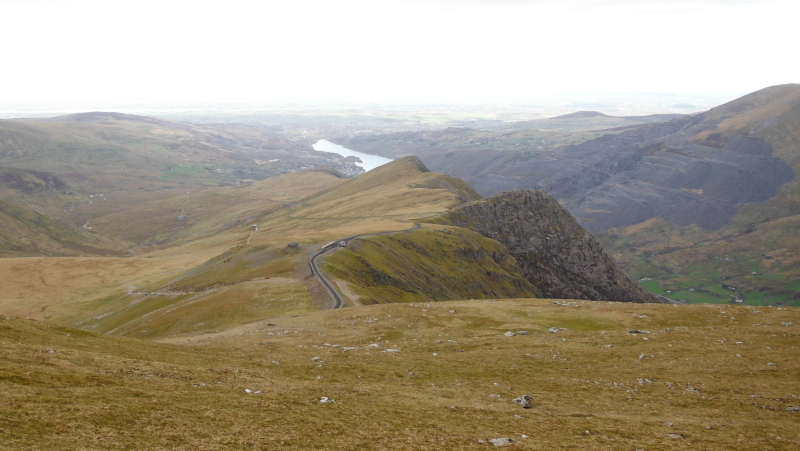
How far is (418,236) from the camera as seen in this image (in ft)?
480

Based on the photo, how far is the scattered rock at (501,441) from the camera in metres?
29.9

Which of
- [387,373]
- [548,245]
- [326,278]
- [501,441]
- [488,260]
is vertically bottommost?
[488,260]

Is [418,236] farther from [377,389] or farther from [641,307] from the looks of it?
[377,389]

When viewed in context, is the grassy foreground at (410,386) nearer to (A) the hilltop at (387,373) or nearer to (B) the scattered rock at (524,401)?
(A) the hilltop at (387,373)

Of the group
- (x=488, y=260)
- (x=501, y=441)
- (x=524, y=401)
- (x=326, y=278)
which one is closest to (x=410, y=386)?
(x=524, y=401)

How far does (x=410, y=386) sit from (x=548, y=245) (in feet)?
506

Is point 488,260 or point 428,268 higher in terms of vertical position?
point 428,268

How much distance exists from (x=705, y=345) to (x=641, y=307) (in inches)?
988

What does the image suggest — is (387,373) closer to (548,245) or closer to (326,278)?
(326,278)

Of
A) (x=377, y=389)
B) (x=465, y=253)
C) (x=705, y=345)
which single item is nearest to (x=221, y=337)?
(x=377, y=389)

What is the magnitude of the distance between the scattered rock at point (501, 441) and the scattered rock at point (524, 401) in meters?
8.46

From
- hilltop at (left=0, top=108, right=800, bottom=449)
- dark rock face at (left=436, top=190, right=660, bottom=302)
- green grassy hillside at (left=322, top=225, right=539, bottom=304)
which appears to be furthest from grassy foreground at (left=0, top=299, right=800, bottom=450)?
dark rock face at (left=436, top=190, right=660, bottom=302)

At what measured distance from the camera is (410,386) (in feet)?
142

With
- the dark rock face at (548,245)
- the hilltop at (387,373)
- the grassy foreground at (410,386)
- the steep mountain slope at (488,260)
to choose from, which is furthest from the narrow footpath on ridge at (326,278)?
the dark rock face at (548,245)
